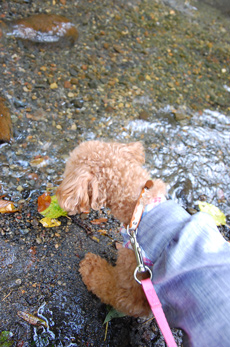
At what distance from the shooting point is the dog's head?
1686mm

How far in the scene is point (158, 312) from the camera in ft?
4.09

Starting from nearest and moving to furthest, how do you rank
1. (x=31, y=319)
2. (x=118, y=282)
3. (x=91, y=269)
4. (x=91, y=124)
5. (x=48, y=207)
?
(x=31, y=319), (x=118, y=282), (x=91, y=269), (x=48, y=207), (x=91, y=124)

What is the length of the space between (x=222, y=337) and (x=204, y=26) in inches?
216

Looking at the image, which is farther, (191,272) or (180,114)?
(180,114)

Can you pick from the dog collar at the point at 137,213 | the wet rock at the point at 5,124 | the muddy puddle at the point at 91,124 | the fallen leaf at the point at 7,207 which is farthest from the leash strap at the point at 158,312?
the wet rock at the point at 5,124

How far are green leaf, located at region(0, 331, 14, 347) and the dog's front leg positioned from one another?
0.62m

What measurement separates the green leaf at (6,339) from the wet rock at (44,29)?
3202 mm

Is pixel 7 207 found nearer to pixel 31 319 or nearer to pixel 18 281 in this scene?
pixel 18 281

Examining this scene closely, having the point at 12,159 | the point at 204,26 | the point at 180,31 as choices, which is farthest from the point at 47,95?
the point at 204,26

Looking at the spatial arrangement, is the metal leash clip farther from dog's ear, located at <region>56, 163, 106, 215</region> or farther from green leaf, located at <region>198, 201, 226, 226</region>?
green leaf, located at <region>198, 201, 226, 226</region>

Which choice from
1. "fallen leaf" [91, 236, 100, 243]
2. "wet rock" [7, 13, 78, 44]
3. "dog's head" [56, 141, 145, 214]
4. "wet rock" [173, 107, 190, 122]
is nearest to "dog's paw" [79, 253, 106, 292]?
"fallen leaf" [91, 236, 100, 243]

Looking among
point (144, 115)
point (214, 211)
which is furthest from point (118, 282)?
point (144, 115)

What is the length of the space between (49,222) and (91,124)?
128 cm

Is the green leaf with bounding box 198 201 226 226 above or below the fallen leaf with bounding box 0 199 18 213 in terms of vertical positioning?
above
